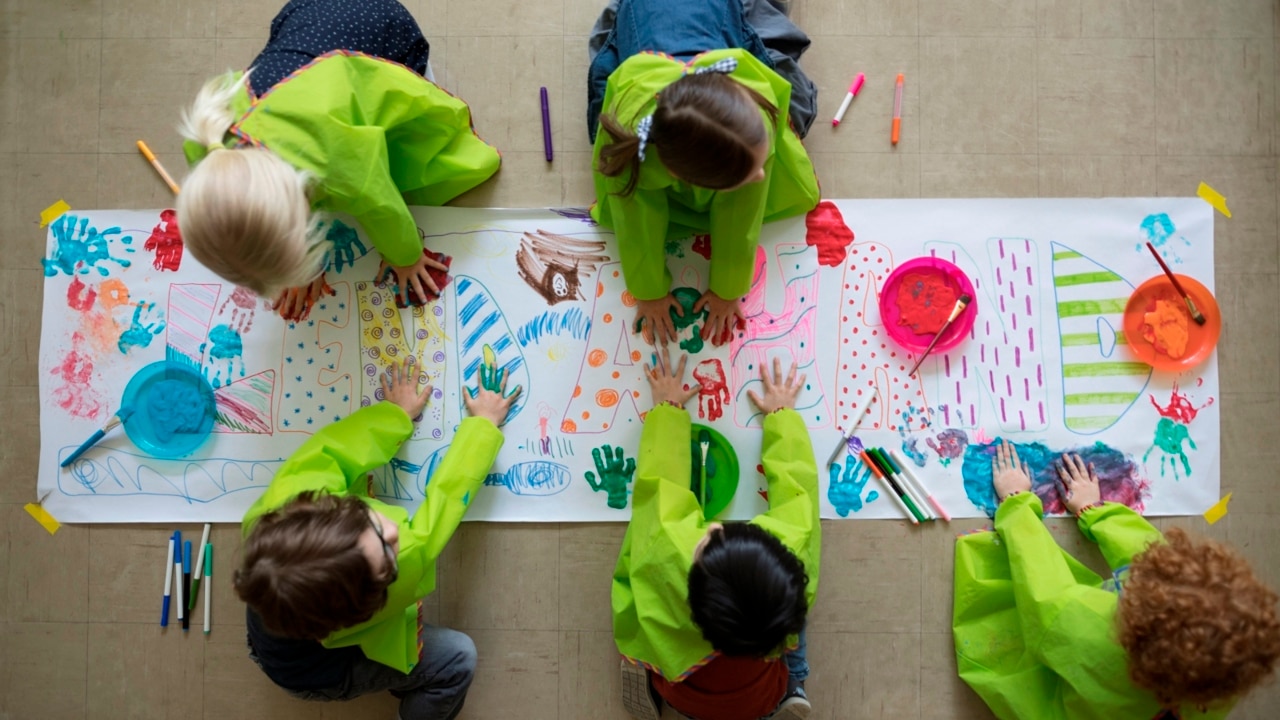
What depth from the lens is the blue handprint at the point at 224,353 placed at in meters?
1.50

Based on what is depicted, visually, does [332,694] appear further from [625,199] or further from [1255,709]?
[1255,709]

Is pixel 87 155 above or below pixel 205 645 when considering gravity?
above

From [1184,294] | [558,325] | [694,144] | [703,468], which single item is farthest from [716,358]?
[1184,294]

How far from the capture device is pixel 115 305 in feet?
4.94

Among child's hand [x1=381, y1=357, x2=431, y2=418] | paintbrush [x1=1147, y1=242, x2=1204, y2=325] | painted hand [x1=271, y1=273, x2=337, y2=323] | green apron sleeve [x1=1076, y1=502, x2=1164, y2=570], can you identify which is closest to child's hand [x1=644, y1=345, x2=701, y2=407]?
child's hand [x1=381, y1=357, x2=431, y2=418]

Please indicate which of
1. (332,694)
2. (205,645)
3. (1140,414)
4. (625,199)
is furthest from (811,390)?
(205,645)

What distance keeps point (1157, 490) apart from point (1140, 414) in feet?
0.50

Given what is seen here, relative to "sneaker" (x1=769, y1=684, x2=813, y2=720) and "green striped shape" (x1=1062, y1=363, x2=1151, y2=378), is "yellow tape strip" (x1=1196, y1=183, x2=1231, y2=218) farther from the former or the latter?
"sneaker" (x1=769, y1=684, x2=813, y2=720)

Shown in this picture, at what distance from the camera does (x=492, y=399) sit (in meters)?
1.46

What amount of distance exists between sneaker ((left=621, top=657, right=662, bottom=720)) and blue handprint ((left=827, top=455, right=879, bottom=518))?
49 centimetres

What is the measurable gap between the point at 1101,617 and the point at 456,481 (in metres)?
1.13

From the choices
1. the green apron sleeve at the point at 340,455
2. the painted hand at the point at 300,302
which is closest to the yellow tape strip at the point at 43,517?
the green apron sleeve at the point at 340,455

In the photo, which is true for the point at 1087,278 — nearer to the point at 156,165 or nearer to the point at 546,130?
the point at 546,130

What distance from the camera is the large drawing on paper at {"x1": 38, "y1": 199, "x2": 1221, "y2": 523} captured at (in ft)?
4.83
